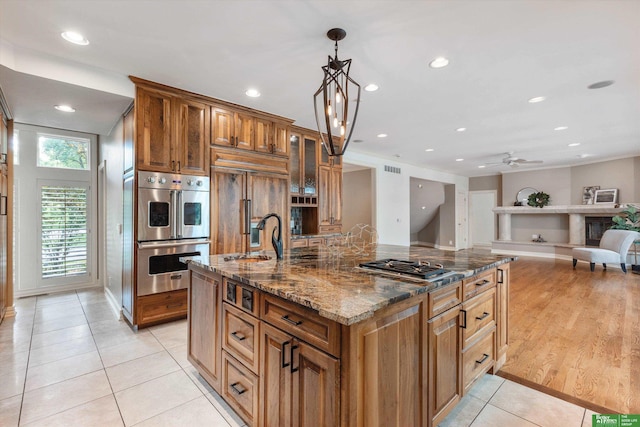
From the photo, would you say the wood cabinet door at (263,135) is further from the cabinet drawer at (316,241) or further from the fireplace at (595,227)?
the fireplace at (595,227)

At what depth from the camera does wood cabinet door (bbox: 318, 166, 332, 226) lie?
4855mm

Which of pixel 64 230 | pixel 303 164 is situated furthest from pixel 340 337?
pixel 64 230

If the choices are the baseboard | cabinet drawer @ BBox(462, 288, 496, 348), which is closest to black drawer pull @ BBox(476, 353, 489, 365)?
cabinet drawer @ BBox(462, 288, 496, 348)

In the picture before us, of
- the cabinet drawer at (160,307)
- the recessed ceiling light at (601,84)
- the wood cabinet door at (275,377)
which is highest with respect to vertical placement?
the recessed ceiling light at (601,84)

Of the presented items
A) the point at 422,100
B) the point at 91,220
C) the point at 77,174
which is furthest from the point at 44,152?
the point at 422,100

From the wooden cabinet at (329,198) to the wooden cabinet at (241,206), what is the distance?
3.15 feet

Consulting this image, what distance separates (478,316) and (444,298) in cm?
52

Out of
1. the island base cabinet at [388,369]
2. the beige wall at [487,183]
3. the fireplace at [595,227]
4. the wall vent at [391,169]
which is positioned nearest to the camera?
the island base cabinet at [388,369]

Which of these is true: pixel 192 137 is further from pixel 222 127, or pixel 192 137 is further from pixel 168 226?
pixel 168 226

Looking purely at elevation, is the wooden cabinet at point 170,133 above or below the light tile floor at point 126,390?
above

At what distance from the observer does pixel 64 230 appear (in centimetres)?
438

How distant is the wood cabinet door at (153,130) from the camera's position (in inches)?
116

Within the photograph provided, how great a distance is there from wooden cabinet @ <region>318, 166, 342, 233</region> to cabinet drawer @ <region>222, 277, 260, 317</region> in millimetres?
3174

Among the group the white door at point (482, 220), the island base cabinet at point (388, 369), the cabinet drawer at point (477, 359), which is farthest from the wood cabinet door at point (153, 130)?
the white door at point (482, 220)
